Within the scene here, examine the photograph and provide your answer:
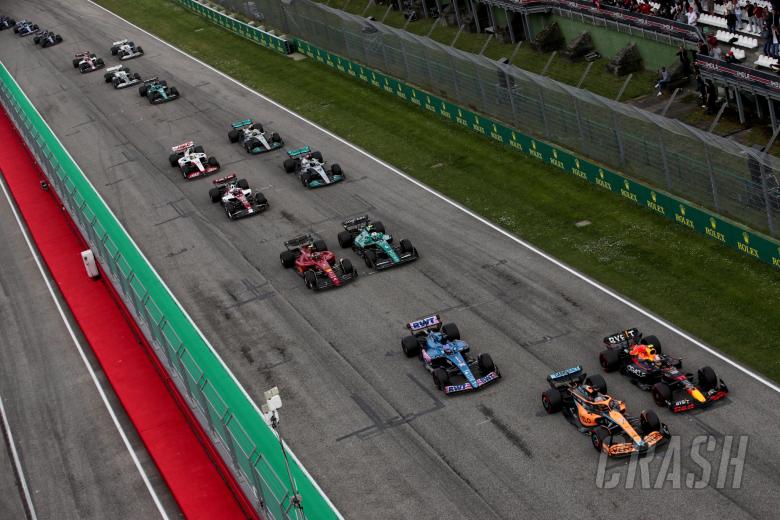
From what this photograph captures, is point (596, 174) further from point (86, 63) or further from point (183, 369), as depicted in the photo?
point (86, 63)

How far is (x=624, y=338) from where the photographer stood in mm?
28125

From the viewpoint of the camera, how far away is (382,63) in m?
54.2

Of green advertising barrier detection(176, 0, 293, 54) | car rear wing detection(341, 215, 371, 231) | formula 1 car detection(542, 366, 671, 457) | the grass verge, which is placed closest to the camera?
formula 1 car detection(542, 366, 671, 457)

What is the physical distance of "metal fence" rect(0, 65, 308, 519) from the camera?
75.9 ft

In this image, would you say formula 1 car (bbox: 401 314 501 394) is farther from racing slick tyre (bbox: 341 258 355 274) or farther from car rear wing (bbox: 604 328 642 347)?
racing slick tyre (bbox: 341 258 355 274)

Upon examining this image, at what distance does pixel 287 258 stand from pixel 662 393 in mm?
13771

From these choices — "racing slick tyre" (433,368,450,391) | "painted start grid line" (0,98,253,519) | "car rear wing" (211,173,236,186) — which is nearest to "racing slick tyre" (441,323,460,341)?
"racing slick tyre" (433,368,450,391)

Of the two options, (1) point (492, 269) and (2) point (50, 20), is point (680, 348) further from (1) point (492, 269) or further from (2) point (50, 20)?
(2) point (50, 20)

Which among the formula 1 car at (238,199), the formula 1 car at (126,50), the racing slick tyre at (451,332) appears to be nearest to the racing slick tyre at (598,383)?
the racing slick tyre at (451,332)

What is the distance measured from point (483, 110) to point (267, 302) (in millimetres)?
16144

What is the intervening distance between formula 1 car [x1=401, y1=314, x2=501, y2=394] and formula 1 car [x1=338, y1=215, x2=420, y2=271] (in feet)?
16.7

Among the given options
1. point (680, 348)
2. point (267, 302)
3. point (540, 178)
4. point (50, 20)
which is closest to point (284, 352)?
point (267, 302)

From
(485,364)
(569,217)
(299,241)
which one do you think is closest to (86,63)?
(299,241)

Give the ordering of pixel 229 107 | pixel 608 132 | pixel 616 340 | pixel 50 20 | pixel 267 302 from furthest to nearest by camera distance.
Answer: pixel 50 20 < pixel 229 107 < pixel 608 132 < pixel 267 302 < pixel 616 340
